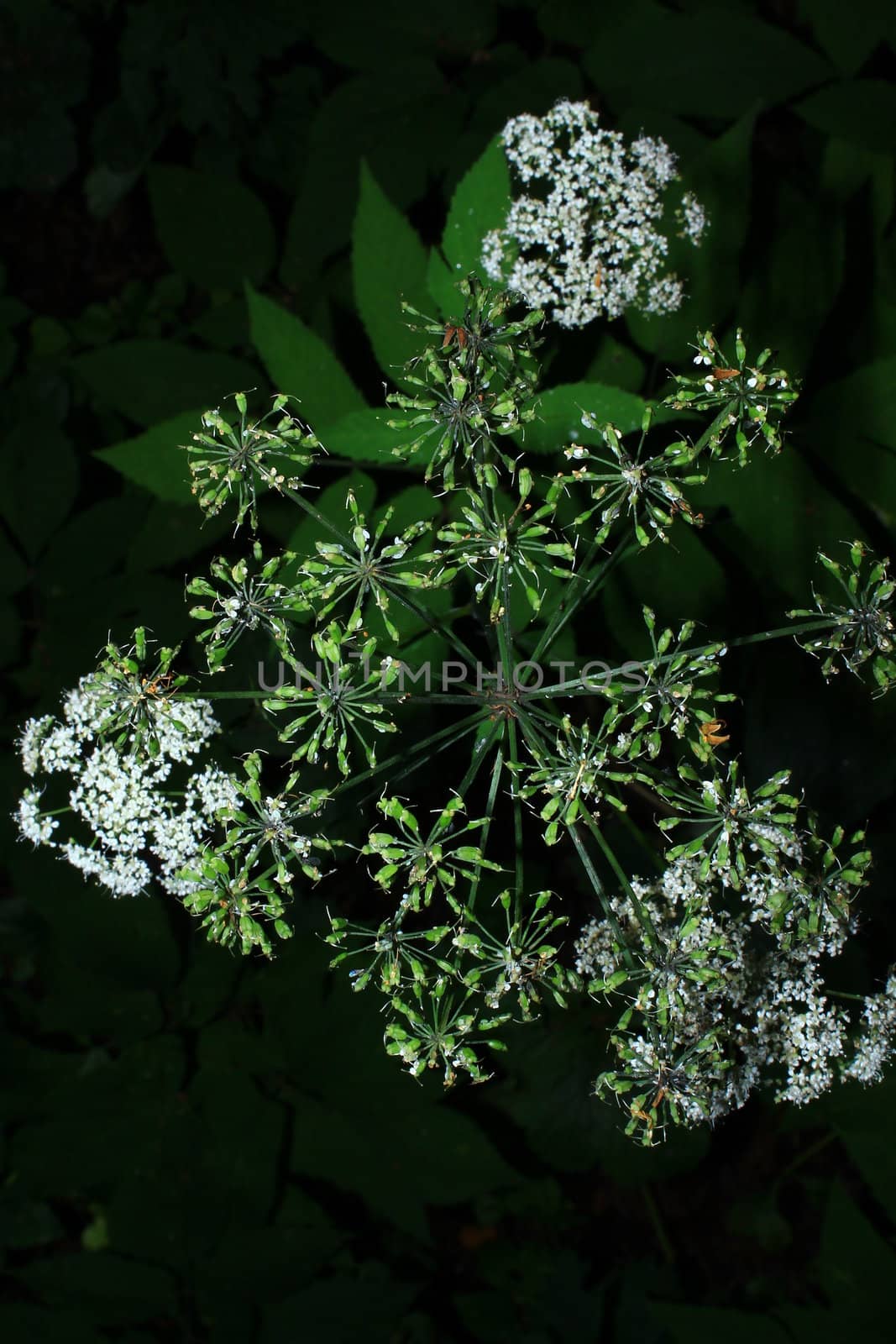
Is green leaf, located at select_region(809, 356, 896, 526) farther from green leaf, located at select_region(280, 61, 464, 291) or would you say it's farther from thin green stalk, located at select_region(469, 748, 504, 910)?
green leaf, located at select_region(280, 61, 464, 291)

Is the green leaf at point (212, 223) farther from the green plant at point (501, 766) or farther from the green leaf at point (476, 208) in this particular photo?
the green plant at point (501, 766)

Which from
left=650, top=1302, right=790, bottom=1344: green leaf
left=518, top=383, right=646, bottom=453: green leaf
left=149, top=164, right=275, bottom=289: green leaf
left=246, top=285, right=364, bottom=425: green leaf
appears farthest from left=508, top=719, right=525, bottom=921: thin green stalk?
left=149, top=164, right=275, bottom=289: green leaf

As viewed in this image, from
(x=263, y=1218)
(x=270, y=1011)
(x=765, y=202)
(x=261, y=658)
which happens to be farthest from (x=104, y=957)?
(x=765, y=202)

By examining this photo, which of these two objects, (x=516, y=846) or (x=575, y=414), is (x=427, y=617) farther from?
(x=575, y=414)

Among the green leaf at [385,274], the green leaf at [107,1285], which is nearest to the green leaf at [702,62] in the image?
the green leaf at [385,274]

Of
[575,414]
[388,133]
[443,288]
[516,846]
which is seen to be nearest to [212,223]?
[388,133]

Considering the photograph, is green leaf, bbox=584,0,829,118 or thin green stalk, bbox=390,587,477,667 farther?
green leaf, bbox=584,0,829,118
